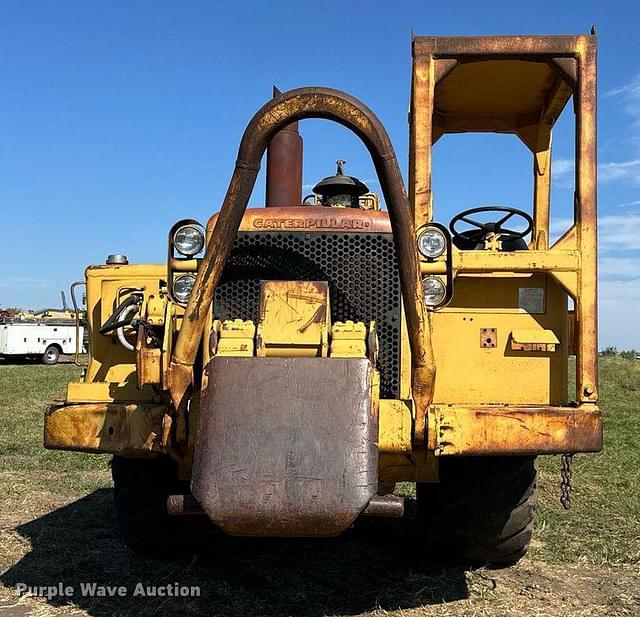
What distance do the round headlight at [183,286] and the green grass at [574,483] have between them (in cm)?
283

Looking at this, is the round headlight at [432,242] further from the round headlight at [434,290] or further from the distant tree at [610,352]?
the distant tree at [610,352]

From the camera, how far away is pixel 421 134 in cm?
404

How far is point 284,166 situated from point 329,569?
2.87 metres

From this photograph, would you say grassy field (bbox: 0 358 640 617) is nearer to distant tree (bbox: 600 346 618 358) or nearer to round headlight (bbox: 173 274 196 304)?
round headlight (bbox: 173 274 196 304)

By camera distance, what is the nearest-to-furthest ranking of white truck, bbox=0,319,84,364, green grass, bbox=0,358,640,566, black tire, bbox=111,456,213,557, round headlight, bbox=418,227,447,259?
round headlight, bbox=418,227,447,259 < black tire, bbox=111,456,213,557 < green grass, bbox=0,358,640,566 < white truck, bbox=0,319,84,364

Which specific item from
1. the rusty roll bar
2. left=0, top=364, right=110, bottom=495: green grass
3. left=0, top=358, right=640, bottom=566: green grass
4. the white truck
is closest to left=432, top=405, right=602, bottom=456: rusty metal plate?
the rusty roll bar

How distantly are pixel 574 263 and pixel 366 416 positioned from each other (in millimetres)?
1388

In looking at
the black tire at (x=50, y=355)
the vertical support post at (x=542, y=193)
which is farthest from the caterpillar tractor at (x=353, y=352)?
the black tire at (x=50, y=355)

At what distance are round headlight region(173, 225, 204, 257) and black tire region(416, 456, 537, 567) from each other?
5.71 ft

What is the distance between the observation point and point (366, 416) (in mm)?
3135

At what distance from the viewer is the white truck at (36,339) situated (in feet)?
95.5

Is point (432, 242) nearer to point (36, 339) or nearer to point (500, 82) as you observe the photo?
point (500, 82)

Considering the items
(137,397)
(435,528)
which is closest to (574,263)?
(435,528)

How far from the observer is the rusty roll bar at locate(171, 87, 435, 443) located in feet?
10.5
